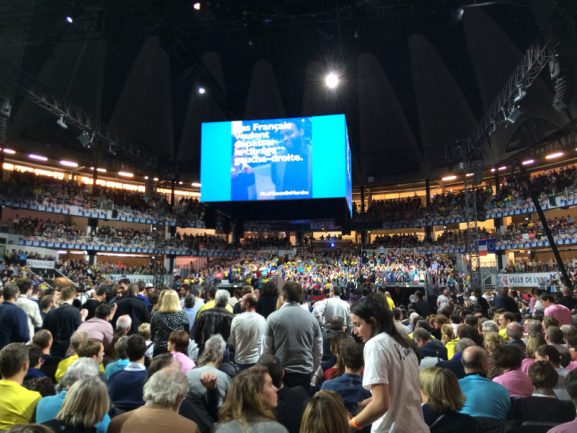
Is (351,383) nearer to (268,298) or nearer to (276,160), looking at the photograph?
(268,298)

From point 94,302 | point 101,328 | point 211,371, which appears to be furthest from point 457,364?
point 94,302

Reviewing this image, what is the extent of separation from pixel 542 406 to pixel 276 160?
16.7 m

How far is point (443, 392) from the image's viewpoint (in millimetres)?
2830

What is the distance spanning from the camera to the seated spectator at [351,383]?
10.9ft

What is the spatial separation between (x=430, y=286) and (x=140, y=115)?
23.5m

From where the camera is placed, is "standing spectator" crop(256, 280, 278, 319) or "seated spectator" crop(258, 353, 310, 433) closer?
"seated spectator" crop(258, 353, 310, 433)

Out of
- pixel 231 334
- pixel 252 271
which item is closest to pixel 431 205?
pixel 252 271

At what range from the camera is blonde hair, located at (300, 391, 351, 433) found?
6.68 feet

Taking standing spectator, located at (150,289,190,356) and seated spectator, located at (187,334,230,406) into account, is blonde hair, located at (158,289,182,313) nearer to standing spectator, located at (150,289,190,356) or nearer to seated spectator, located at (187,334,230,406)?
standing spectator, located at (150,289,190,356)

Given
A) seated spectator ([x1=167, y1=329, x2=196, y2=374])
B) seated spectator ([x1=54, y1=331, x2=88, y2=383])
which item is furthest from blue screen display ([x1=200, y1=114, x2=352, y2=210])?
seated spectator ([x1=54, y1=331, x2=88, y2=383])

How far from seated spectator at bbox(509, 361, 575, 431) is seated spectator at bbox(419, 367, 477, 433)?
3.01 feet

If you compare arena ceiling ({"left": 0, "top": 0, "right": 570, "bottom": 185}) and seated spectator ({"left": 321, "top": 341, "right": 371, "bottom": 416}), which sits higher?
arena ceiling ({"left": 0, "top": 0, "right": 570, "bottom": 185})

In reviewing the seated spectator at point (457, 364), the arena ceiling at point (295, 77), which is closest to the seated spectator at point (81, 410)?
the seated spectator at point (457, 364)

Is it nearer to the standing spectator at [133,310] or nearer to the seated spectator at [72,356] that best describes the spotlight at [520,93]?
the standing spectator at [133,310]
